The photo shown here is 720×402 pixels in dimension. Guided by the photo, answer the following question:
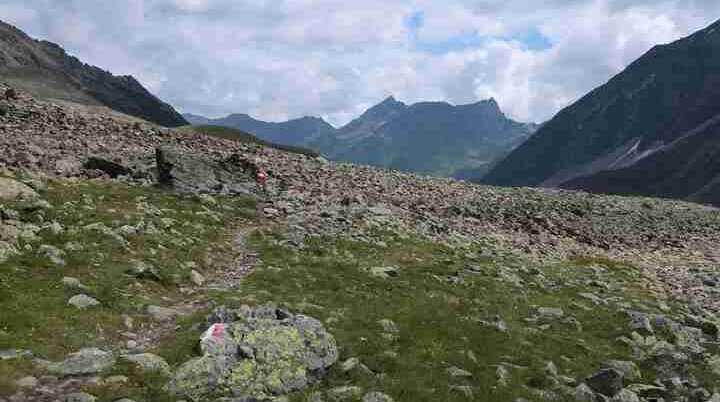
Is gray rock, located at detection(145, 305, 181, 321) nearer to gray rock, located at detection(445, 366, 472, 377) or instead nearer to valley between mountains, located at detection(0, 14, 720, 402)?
valley between mountains, located at detection(0, 14, 720, 402)

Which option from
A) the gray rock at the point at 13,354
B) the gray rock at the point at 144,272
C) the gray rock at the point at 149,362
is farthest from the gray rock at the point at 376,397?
the gray rock at the point at 144,272

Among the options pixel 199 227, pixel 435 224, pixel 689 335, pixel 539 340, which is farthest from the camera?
pixel 435 224

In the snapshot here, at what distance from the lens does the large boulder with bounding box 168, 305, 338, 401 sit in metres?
14.6

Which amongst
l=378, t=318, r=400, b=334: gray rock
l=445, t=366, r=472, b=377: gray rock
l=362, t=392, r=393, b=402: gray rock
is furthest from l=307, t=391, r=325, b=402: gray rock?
l=378, t=318, r=400, b=334: gray rock

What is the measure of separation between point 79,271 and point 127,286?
1712 mm

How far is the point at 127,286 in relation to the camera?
2017 cm

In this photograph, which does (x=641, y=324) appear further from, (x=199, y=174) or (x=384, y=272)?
(x=199, y=174)

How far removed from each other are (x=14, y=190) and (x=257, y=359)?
58.8ft

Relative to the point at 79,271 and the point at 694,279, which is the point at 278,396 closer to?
the point at 79,271

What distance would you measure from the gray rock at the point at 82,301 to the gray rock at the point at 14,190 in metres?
10.1

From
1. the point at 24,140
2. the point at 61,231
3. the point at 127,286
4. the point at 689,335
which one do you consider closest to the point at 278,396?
the point at 127,286

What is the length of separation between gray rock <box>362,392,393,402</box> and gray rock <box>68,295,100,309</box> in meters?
9.28

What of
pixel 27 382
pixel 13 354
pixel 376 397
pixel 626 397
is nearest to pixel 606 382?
pixel 626 397

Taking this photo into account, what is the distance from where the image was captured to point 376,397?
49.4ft
